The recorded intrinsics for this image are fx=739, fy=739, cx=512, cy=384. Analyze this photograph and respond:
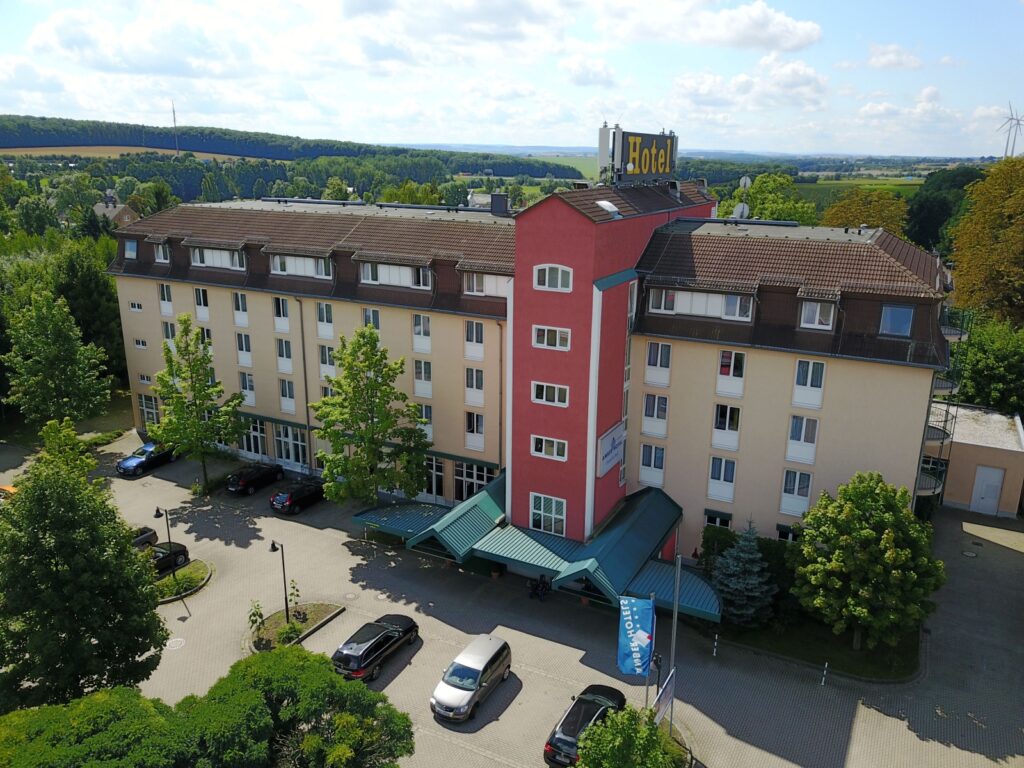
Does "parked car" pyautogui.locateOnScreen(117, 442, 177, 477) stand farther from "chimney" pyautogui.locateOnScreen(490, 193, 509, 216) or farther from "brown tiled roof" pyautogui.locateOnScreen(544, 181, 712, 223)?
"brown tiled roof" pyautogui.locateOnScreen(544, 181, 712, 223)

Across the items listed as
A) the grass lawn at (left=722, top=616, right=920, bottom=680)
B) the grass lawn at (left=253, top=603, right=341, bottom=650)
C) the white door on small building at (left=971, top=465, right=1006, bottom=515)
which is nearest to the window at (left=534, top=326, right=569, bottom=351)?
the grass lawn at (left=722, top=616, right=920, bottom=680)

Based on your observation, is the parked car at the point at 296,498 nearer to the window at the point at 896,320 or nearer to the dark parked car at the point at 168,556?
the dark parked car at the point at 168,556

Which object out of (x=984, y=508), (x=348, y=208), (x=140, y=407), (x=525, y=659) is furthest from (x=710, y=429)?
(x=140, y=407)

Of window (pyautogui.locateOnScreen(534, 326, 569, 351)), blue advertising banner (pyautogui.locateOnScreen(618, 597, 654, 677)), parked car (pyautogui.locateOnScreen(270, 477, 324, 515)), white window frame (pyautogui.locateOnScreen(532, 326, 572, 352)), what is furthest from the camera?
parked car (pyautogui.locateOnScreen(270, 477, 324, 515))

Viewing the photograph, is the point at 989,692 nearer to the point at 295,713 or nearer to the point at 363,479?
the point at 295,713

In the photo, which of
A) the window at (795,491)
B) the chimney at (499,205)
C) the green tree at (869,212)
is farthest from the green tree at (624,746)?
the green tree at (869,212)

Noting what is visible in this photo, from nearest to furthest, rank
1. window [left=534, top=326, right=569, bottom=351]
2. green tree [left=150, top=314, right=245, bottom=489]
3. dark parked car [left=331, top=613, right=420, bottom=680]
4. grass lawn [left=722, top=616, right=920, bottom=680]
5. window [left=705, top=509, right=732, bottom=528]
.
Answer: dark parked car [left=331, top=613, right=420, bottom=680]
grass lawn [left=722, top=616, right=920, bottom=680]
window [left=534, top=326, right=569, bottom=351]
window [left=705, top=509, right=732, bottom=528]
green tree [left=150, top=314, right=245, bottom=489]
